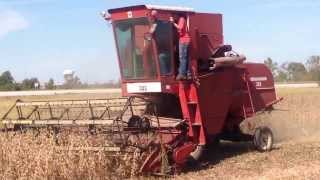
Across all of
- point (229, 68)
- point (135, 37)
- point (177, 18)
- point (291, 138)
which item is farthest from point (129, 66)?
point (291, 138)

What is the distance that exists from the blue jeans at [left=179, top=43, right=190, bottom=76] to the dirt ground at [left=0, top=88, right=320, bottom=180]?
74.2 inches

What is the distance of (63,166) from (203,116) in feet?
11.6

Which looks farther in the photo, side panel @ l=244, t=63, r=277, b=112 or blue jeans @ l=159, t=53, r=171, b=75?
side panel @ l=244, t=63, r=277, b=112

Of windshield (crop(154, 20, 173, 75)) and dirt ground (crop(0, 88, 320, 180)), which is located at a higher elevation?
windshield (crop(154, 20, 173, 75))

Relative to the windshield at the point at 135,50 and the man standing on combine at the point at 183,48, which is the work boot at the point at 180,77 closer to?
the man standing on combine at the point at 183,48

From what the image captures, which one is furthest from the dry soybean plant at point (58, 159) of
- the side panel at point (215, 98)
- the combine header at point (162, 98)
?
the side panel at point (215, 98)

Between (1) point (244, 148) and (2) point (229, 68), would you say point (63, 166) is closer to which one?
(2) point (229, 68)

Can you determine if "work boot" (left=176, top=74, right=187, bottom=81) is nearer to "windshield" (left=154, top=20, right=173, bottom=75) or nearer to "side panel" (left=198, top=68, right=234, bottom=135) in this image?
"windshield" (left=154, top=20, right=173, bottom=75)

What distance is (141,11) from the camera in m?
11.0

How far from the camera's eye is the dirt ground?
415 inches

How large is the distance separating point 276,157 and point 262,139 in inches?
42.7

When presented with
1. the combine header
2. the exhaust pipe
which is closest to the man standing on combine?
the combine header

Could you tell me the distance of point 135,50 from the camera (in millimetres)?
11664

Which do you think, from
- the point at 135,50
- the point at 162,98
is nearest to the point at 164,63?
the point at 135,50
